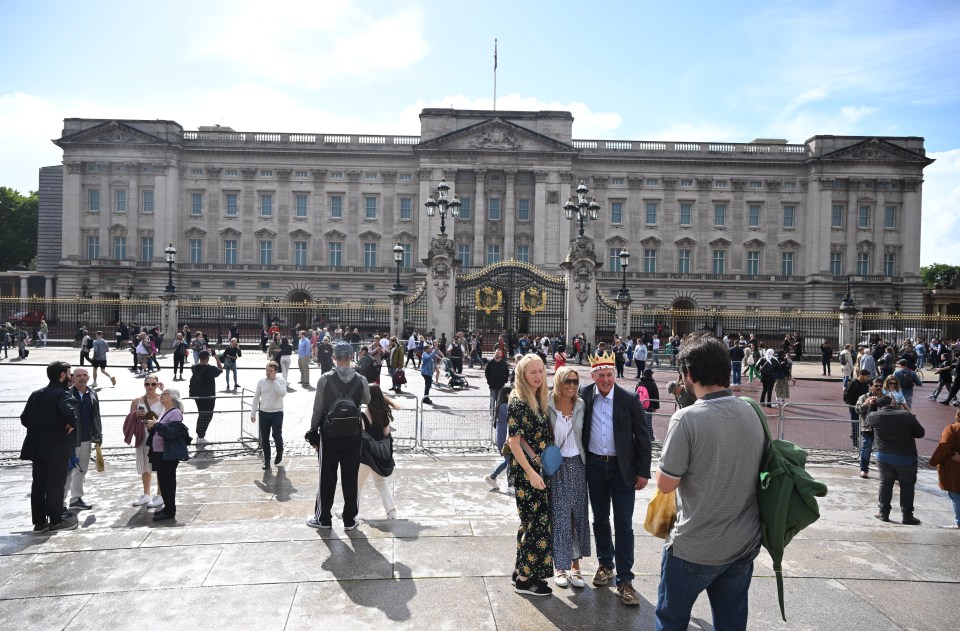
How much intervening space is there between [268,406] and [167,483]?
2.28 meters

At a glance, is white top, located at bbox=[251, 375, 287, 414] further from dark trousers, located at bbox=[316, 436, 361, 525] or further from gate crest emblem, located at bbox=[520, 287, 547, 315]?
gate crest emblem, located at bbox=[520, 287, 547, 315]

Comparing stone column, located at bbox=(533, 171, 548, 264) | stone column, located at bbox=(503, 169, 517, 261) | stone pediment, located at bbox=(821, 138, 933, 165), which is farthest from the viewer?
stone pediment, located at bbox=(821, 138, 933, 165)

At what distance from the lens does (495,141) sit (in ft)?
178

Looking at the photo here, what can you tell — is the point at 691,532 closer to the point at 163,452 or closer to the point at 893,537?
the point at 893,537

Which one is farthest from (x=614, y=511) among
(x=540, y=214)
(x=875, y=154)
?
(x=875, y=154)

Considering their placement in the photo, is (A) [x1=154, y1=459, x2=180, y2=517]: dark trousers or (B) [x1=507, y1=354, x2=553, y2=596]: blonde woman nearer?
(B) [x1=507, y1=354, x2=553, y2=596]: blonde woman

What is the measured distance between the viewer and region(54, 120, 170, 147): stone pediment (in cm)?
5350

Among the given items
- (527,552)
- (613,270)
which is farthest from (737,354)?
(613,270)

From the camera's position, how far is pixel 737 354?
2211cm

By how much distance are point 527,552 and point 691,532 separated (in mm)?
2050

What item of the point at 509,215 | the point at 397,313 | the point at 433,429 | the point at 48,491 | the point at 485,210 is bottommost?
the point at 433,429

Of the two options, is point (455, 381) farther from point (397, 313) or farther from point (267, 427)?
point (267, 427)

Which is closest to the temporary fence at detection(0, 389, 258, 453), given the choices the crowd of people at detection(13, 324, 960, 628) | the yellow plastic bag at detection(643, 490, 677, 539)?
the crowd of people at detection(13, 324, 960, 628)

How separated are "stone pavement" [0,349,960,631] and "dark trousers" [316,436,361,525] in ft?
0.83
